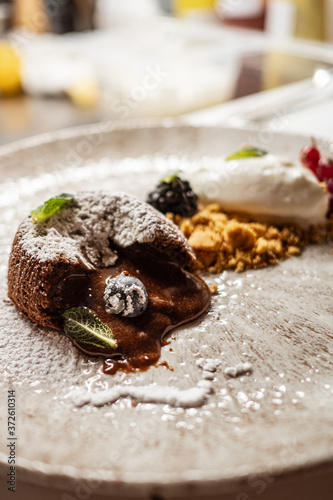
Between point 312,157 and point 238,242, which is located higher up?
point 312,157

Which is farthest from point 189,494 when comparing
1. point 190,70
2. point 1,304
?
point 190,70

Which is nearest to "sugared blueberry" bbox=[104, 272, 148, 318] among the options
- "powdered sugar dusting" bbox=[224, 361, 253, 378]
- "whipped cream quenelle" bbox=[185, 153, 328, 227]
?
"powdered sugar dusting" bbox=[224, 361, 253, 378]

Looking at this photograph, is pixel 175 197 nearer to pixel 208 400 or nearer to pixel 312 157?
pixel 312 157

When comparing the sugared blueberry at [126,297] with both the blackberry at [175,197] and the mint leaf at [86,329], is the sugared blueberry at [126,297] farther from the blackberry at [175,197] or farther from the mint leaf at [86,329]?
the blackberry at [175,197]

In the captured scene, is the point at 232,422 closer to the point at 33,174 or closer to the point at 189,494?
the point at 189,494

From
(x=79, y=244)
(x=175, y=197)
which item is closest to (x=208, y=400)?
(x=79, y=244)

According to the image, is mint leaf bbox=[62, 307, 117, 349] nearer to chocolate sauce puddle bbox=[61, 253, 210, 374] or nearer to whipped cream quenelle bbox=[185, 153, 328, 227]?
chocolate sauce puddle bbox=[61, 253, 210, 374]

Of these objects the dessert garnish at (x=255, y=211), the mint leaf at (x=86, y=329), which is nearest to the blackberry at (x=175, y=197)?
the dessert garnish at (x=255, y=211)
